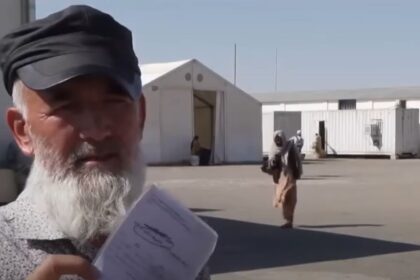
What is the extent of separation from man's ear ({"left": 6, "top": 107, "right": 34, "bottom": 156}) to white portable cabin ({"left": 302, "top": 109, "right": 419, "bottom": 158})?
47.2 m

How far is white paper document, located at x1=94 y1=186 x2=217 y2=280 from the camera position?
5.93ft

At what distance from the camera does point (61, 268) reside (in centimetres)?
169

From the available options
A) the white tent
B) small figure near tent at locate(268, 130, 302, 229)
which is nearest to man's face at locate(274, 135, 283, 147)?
small figure near tent at locate(268, 130, 302, 229)

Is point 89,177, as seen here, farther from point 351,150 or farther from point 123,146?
point 351,150

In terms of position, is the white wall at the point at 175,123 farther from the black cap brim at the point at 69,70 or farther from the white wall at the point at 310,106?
the black cap brim at the point at 69,70

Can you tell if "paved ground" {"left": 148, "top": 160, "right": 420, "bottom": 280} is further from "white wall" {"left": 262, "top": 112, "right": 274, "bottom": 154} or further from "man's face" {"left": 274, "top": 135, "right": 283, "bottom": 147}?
"white wall" {"left": 262, "top": 112, "right": 274, "bottom": 154}

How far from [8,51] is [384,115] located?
157ft

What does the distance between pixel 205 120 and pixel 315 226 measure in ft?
85.2

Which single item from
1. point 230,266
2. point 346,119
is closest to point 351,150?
point 346,119

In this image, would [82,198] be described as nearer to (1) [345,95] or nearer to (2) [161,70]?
(2) [161,70]

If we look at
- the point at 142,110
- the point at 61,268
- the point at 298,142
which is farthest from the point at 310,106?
the point at 61,268

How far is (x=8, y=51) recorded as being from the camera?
2.03m

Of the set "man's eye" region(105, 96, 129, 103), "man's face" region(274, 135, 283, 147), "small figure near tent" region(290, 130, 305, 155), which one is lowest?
"small figure near tent" region(290, 130, 305, 155)

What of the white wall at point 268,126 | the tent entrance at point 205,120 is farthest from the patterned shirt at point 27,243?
the white wall at point 268,126
